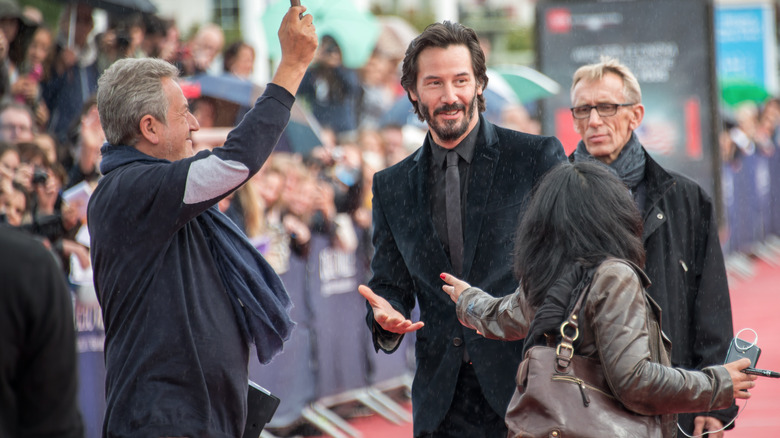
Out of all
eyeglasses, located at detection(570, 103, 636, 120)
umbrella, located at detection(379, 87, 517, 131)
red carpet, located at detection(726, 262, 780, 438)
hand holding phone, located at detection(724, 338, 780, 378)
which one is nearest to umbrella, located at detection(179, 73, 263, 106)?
umbrella, located at detection(379, 87, 517, 131)

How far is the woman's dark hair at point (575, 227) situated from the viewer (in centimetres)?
304

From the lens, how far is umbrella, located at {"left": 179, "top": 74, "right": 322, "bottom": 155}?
327 inches

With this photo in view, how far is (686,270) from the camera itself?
4426 mm

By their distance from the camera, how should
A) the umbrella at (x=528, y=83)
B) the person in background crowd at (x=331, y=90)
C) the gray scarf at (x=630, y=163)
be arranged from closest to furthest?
the gray scarf at (x=630, y=163) → the umbrella at (x=528, y=83) → the person in background crowd at (x=331, y=90)

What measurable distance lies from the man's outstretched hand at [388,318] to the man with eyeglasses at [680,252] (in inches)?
49.0

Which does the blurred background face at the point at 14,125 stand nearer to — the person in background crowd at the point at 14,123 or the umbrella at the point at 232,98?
the person in background crowd at the point at 14,123

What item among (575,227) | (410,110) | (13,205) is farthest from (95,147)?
(410,110)

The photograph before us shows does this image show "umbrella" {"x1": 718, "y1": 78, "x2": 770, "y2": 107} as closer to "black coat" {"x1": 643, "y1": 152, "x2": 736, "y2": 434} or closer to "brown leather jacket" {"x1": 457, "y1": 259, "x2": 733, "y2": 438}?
"black coat" {"x1": 643, "y1": 152, "x2": 736, "y2": 434}

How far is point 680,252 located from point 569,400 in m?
1.80

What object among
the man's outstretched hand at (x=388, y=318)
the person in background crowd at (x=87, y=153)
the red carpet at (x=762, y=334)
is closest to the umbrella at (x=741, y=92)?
the red carpet at (x=762, y=334)

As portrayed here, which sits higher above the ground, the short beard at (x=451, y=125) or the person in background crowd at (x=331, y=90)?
the person in background crowd at (x=331, y=90)

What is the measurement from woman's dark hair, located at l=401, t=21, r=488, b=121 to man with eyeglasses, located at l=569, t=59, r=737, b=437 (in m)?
0.67

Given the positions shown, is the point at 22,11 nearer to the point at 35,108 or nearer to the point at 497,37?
the point at 35,108

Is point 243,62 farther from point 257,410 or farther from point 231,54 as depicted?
point 257,410
